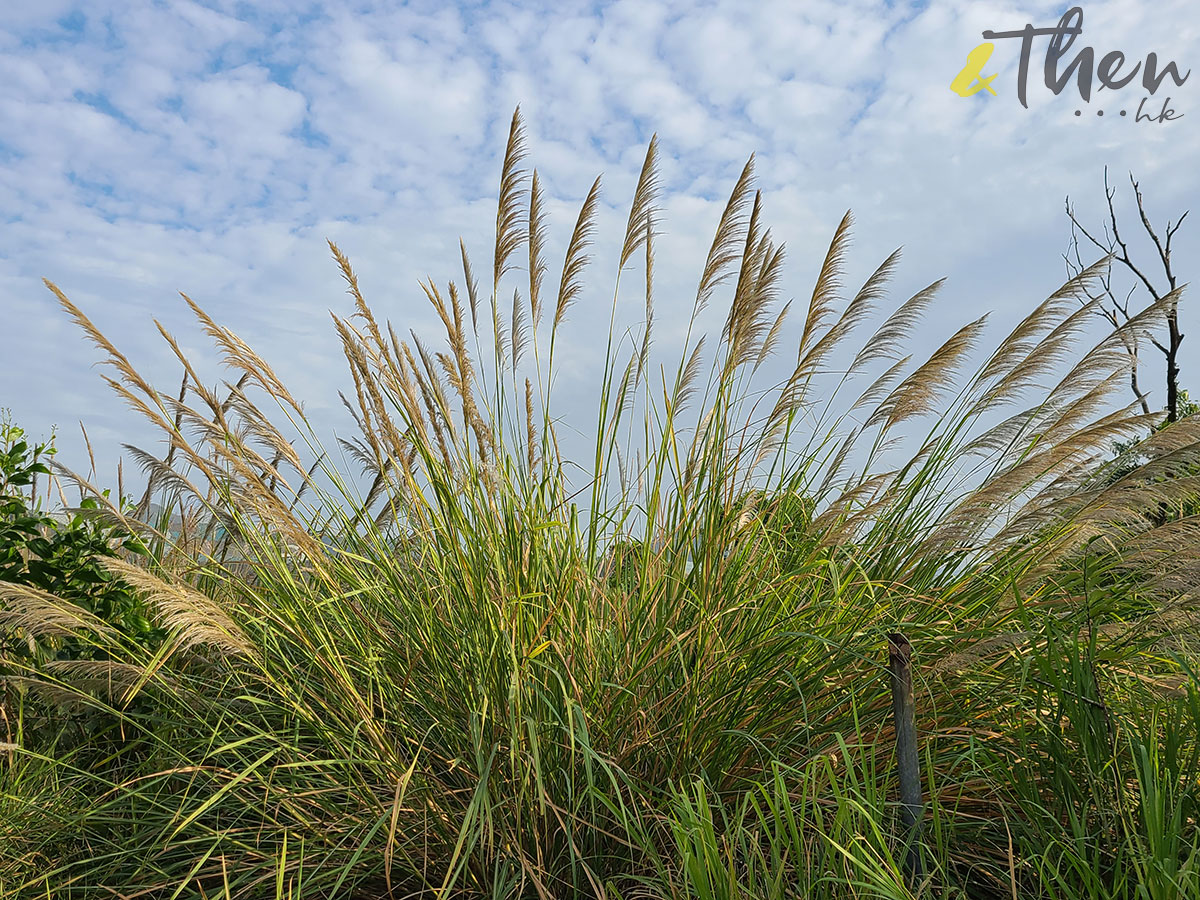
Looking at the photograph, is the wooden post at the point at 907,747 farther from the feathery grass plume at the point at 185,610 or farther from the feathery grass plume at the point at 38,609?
the feathery grass plume at the point at 38,609

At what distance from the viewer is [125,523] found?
2715 mm

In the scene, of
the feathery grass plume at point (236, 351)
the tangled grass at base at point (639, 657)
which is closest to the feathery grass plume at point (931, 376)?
the tangled grass at base at point (639, 657)

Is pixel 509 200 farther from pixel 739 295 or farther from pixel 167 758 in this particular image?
pixel 167 758

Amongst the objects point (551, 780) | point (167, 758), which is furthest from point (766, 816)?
point (167, 758)

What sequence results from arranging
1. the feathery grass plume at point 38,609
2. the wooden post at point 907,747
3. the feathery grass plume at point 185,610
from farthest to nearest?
the feathery grass plume at point 38,609, the feathery grass plume at point 185,610, the wooden post at point 907,747

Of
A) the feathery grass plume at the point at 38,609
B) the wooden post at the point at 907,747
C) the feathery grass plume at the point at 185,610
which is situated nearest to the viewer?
the wooden post at the point at 907,747

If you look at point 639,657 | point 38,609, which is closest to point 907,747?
point 639,657

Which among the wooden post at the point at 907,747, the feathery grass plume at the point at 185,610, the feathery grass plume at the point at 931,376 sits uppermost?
the feathery grass plume at the point at 931,376

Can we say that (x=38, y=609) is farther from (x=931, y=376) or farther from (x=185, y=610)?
(x=931, y=376)

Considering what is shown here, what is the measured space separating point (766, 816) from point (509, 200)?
5.99ft

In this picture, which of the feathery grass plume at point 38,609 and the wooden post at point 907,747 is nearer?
the wooden post at point 907,747

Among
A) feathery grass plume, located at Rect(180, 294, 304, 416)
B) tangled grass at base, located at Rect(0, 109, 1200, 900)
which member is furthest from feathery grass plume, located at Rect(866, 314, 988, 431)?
feathery grass plume, located at Rect(180, 294, 304, 416)

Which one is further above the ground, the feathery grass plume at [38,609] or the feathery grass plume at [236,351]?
the feathery grass plume at [236,351]

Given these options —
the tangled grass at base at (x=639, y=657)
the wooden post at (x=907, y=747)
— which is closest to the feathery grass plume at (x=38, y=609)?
the tangled grass at base at (x=639, y=657)
